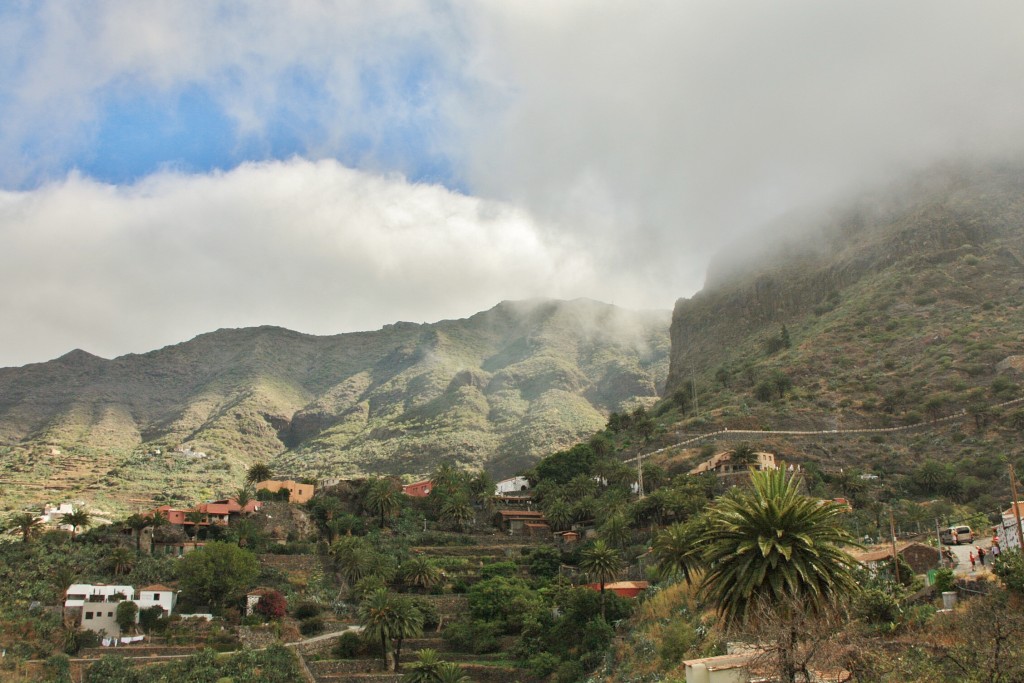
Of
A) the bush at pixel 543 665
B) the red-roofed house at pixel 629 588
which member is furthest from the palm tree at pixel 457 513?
the bush at pixel 543 665

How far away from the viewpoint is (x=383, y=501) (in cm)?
8750

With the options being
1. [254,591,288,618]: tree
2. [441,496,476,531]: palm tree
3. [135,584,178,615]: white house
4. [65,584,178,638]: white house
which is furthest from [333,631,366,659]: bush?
[441,496,476,531]: palm tree

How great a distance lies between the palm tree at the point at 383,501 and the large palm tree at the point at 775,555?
62957 mm

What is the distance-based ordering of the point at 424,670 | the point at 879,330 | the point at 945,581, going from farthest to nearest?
1. the point at 879,330
2. the point at 424,670
3. the point at 945,581

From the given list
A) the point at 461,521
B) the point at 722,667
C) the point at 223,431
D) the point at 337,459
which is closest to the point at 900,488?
the point at 461,521

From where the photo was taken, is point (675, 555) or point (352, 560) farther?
point (352, 560)

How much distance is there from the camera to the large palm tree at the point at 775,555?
2566cm

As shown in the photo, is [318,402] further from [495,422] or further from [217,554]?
[217,554]

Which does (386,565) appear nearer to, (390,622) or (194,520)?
(390,622)

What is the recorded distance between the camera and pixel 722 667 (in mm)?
26969

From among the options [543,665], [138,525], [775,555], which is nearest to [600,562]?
[543,665]

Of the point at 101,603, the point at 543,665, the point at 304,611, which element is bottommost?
the point at 543,665

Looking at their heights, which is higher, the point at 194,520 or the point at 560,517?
the point at 194,520

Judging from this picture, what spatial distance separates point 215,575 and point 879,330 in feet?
276
